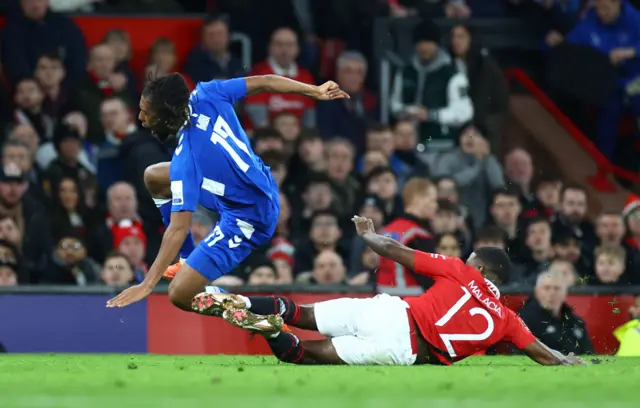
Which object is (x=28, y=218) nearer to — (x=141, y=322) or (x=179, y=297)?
(x=141, y=322)

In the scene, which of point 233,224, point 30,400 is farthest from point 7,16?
point 30,400

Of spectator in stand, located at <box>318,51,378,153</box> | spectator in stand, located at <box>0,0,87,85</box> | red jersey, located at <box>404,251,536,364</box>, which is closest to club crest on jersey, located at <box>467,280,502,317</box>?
red jersey, located at <box>404,251,536,364</box>

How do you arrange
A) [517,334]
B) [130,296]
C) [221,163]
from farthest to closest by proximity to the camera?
[221,163] < [517,334] < [130,296]

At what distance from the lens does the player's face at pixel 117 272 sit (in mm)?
12508

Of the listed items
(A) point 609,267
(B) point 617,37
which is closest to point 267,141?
(A) point 609,267

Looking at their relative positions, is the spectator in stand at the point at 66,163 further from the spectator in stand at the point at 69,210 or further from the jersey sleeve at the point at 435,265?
the jersey sleeve at the point at 435,265

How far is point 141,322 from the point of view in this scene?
12312 mm

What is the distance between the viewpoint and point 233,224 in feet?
32.5

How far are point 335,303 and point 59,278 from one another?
3.87 meters

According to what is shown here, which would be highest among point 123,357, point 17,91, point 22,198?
point 17,91

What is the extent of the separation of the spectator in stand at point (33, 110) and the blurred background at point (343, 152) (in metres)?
0.02

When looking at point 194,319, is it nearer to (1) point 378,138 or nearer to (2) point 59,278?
(2) point 59,278

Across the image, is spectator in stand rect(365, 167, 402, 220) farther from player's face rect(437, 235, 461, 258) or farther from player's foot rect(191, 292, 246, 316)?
player's foot rect(191, 292, 246, 316)

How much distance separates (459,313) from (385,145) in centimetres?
552
